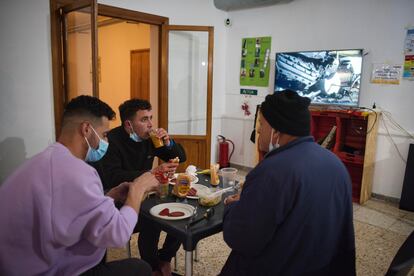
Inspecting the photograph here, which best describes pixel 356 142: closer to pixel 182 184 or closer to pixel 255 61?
pixel 255 61

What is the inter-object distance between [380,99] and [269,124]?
9.75ft

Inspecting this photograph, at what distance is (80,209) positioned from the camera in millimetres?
1117

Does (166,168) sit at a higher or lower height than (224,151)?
higher

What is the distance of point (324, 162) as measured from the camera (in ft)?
4.09

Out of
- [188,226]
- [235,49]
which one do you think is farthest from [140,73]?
[188,226]

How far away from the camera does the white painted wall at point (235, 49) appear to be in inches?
120

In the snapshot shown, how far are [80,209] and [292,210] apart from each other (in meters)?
0.74

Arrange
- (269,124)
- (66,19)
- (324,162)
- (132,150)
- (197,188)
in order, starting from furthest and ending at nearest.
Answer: (66,19)
(132,150)
(197,188)
(269,124)
(324,162)

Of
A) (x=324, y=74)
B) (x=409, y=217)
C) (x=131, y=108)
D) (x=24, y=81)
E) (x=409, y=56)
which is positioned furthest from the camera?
(x=324, y=74)

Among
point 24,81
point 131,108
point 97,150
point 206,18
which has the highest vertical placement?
point 206,18

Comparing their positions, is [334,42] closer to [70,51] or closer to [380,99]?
[380,99]

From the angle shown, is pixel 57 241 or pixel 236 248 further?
pixel 236 248

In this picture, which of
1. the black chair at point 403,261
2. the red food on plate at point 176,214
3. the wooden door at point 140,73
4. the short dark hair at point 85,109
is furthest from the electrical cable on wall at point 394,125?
the wooden door at point 140,73

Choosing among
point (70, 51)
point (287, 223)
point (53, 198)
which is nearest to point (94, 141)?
point (53, 198)
